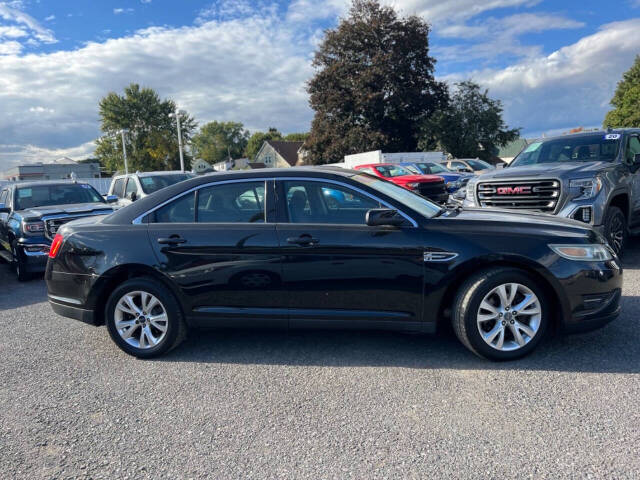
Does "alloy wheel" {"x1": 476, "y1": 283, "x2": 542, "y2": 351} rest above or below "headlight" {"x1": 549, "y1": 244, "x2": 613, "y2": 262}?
below

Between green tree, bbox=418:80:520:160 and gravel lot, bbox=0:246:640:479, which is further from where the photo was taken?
green tree, bbox=418:80:520:160

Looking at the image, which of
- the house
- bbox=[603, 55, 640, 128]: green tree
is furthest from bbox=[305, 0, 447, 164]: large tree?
the house

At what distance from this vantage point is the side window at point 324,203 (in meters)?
3.90

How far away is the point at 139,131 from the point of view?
186ft

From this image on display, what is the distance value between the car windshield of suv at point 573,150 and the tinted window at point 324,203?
5.03 metres

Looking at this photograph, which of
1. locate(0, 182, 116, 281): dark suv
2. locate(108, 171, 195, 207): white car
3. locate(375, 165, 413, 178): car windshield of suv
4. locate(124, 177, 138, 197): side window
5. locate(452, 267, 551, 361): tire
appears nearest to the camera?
locate(452, 267, 551, 361): tire

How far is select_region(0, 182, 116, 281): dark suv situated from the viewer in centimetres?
782

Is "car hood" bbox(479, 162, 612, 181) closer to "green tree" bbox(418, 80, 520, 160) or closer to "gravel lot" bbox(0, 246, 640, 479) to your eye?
"gravel lot" bbox(0, 246, 640, 479)

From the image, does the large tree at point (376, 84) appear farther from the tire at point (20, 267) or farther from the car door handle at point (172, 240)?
the car door handle at point (172, 240)

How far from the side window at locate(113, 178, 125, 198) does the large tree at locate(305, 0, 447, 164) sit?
31.0 metres

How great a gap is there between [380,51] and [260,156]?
126 ft

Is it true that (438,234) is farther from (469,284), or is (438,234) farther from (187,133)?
(187,133)

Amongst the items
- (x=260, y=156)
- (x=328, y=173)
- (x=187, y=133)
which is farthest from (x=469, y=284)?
(x=260, y=156)

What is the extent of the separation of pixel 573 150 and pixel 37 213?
9128mm
